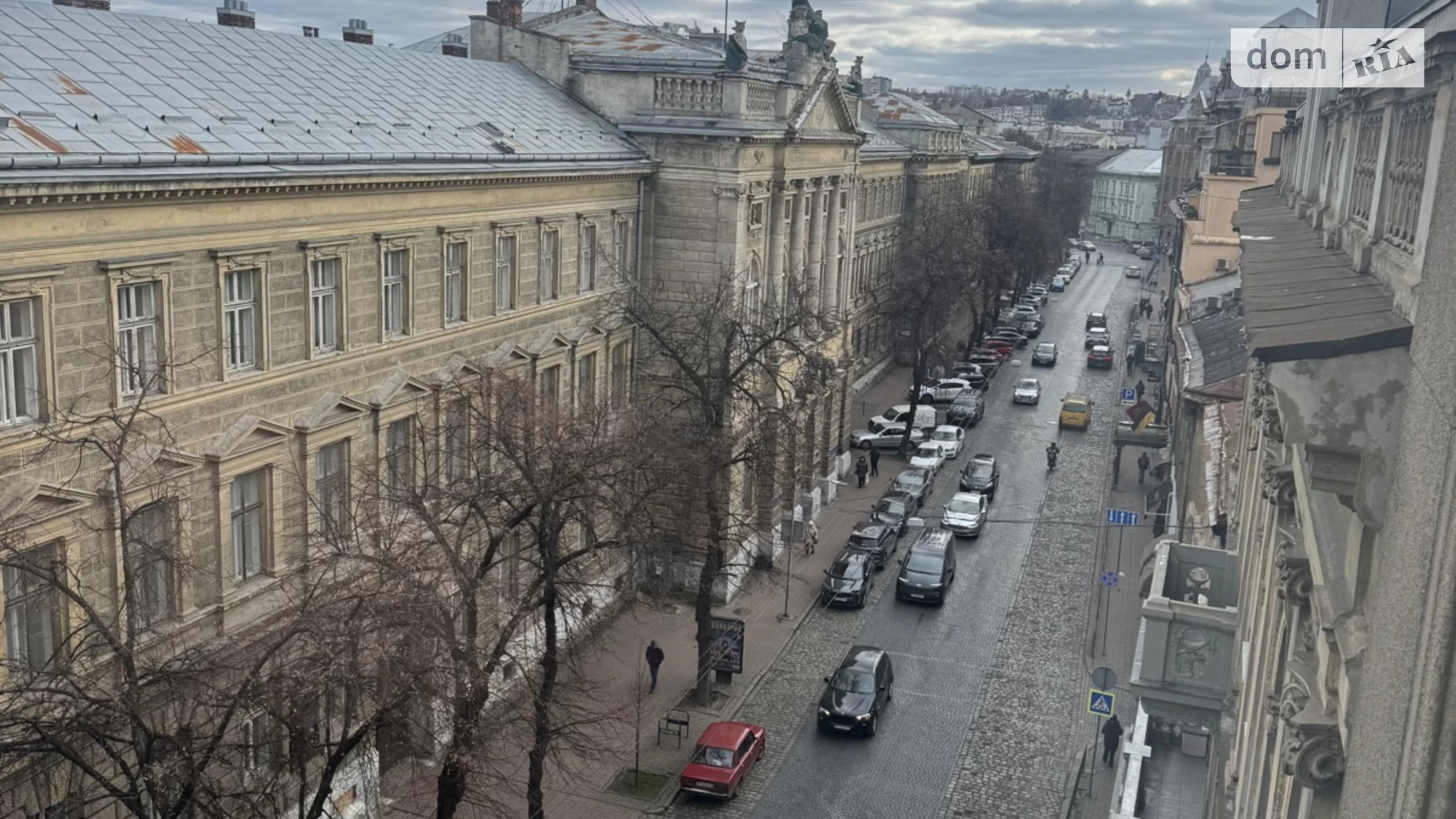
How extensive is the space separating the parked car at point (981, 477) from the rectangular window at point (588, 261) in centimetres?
1992

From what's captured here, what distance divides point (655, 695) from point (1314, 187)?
1843cm

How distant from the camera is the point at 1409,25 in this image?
42.8ft

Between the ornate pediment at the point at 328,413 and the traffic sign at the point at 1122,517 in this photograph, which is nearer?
the ornate pediment at the point at 328,413

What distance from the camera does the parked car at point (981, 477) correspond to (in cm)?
4888

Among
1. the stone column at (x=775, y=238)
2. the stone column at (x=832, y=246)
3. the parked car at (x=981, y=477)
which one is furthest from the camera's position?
the parked car at (x=981, y=477)

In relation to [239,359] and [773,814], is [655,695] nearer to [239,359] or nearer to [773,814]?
[773,814]

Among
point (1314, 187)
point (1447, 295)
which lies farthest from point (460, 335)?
point (1447, 295)

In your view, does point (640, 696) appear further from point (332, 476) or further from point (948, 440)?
point (948, 440)

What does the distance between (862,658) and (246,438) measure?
51.7 feet

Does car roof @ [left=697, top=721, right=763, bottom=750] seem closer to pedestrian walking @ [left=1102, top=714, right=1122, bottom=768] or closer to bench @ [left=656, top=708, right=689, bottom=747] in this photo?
bench @ [left=656, top=708, right=689, bottom=747]

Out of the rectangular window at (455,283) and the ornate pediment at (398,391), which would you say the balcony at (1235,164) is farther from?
the ornate pediment at (398,391)

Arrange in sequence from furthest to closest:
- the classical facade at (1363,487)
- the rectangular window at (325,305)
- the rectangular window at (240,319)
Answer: the rectangular window at (325,305) < the rectangular window at (240,319) < the classical facade at (1363,487)

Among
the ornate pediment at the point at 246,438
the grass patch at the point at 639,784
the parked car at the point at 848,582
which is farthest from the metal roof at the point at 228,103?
the parked car at the point at 848,582

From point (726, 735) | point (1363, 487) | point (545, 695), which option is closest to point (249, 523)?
point (545, 695)
